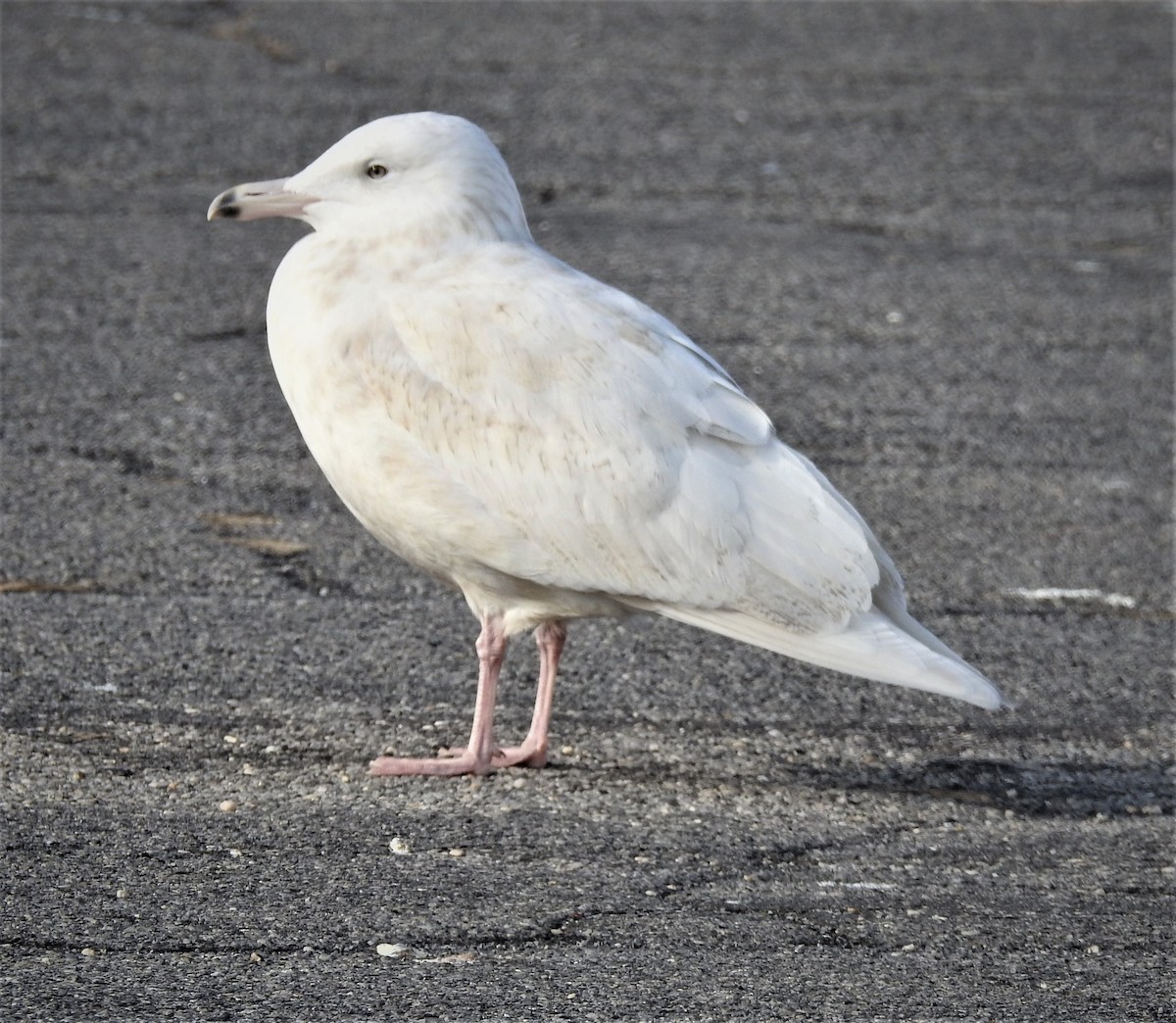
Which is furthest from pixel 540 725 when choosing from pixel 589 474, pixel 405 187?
pixel 405 187

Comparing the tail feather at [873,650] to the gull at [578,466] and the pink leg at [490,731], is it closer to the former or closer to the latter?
the gull at [578,466]

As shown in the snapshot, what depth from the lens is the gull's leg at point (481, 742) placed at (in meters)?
4.84

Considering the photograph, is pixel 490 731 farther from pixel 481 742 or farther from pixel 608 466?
pixel 608 466

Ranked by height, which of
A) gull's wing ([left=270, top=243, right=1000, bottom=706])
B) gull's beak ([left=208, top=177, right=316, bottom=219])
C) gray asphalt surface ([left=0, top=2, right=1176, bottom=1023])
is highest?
gull's beak ([left=208, top=177, right=316, bottom=219])

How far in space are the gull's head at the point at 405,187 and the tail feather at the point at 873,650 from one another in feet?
3.70

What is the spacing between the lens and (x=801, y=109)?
12.3 m

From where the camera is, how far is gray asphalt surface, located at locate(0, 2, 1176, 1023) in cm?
404

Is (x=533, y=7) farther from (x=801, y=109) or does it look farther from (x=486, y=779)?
(x=486, y=779)

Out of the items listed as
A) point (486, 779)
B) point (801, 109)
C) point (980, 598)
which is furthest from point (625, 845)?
point (801, 109)

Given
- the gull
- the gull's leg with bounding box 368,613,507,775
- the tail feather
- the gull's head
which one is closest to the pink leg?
the gull's leg with bounding box 368,613,507,775

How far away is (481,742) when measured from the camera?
4867 mm

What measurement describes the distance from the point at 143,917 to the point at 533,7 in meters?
11.3

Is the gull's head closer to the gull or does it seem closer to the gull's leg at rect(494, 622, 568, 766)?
the gull

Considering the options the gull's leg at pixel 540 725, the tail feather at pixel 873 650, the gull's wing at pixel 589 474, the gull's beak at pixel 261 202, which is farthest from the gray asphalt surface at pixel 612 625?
the gull's beak at pixel 261 202
